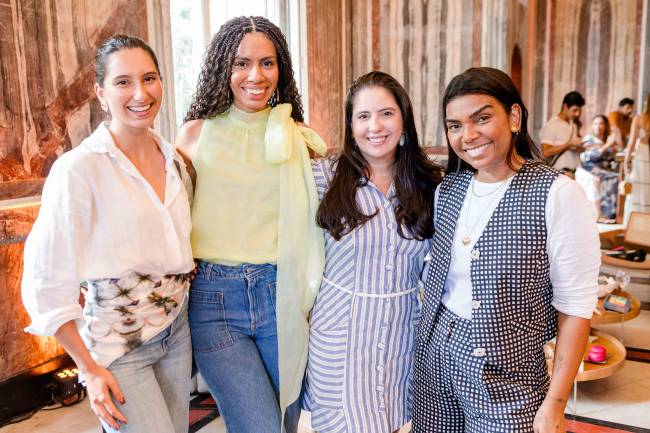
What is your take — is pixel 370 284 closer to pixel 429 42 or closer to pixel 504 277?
pixel 504 277

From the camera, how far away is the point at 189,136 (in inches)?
80.7

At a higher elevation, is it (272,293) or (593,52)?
(593,52)

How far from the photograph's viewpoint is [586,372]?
3416 millimetres

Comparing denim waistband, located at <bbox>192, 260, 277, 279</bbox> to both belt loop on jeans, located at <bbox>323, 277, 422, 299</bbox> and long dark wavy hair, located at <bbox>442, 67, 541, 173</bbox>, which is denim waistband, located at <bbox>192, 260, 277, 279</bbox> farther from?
long dark wavy hair, located at <bbox>442, 67, 541, 173</bbox>

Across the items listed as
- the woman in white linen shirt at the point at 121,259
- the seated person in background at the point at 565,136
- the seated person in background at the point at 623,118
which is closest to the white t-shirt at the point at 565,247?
the woman in white linen shirt at the point at 121,259

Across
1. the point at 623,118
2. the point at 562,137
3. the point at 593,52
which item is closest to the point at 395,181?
the point at 562,137

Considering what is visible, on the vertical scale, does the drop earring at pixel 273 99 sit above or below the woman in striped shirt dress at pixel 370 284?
above

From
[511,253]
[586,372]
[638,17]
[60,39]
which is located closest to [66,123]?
[60,39]

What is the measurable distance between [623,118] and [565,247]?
9207 millimetres

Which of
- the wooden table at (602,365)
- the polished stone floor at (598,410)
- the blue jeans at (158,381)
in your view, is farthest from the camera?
the wooden table at (602,365)

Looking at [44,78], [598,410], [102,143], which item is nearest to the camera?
[102,143]

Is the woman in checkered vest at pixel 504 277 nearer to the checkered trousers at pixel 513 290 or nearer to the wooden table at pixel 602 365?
the checkered trousers at pixel 513 290

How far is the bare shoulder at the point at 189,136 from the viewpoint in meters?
2.03

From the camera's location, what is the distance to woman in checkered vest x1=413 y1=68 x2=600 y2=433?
1529mm
